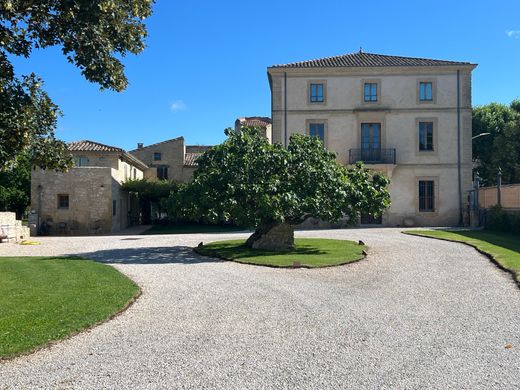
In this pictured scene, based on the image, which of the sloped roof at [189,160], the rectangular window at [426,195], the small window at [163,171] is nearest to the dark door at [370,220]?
the rectangular window at [426,195]

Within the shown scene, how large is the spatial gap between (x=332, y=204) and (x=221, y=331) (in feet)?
33.6

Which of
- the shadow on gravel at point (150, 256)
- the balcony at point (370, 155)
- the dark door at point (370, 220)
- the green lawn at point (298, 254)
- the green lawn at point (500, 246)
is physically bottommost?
the shadow on gravel at point (150, 256)

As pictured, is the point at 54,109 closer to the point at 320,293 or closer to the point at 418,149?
the point at 320,293

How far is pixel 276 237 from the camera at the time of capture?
56.1 feet

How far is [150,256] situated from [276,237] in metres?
4.41

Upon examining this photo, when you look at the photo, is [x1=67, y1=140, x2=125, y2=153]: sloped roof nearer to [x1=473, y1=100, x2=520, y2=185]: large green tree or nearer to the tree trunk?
the tree trunk

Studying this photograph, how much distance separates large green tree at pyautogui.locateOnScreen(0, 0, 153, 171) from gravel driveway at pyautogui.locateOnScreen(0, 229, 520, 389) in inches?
151

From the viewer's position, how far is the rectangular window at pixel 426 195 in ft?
105

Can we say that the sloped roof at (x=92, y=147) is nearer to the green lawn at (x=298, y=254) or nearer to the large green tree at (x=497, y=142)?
the green lawn at (x=298, y=254)

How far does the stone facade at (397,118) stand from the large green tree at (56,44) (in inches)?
919

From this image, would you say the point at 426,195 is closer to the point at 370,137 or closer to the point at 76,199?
the point at 370,137


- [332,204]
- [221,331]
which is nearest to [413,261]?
[332,204]

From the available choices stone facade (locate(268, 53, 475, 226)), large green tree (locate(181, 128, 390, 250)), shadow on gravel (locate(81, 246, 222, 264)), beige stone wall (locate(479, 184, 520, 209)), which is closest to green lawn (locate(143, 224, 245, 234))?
stone facade (locate(268, 53, 475, 226))

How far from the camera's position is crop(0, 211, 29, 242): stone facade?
2228 cm
